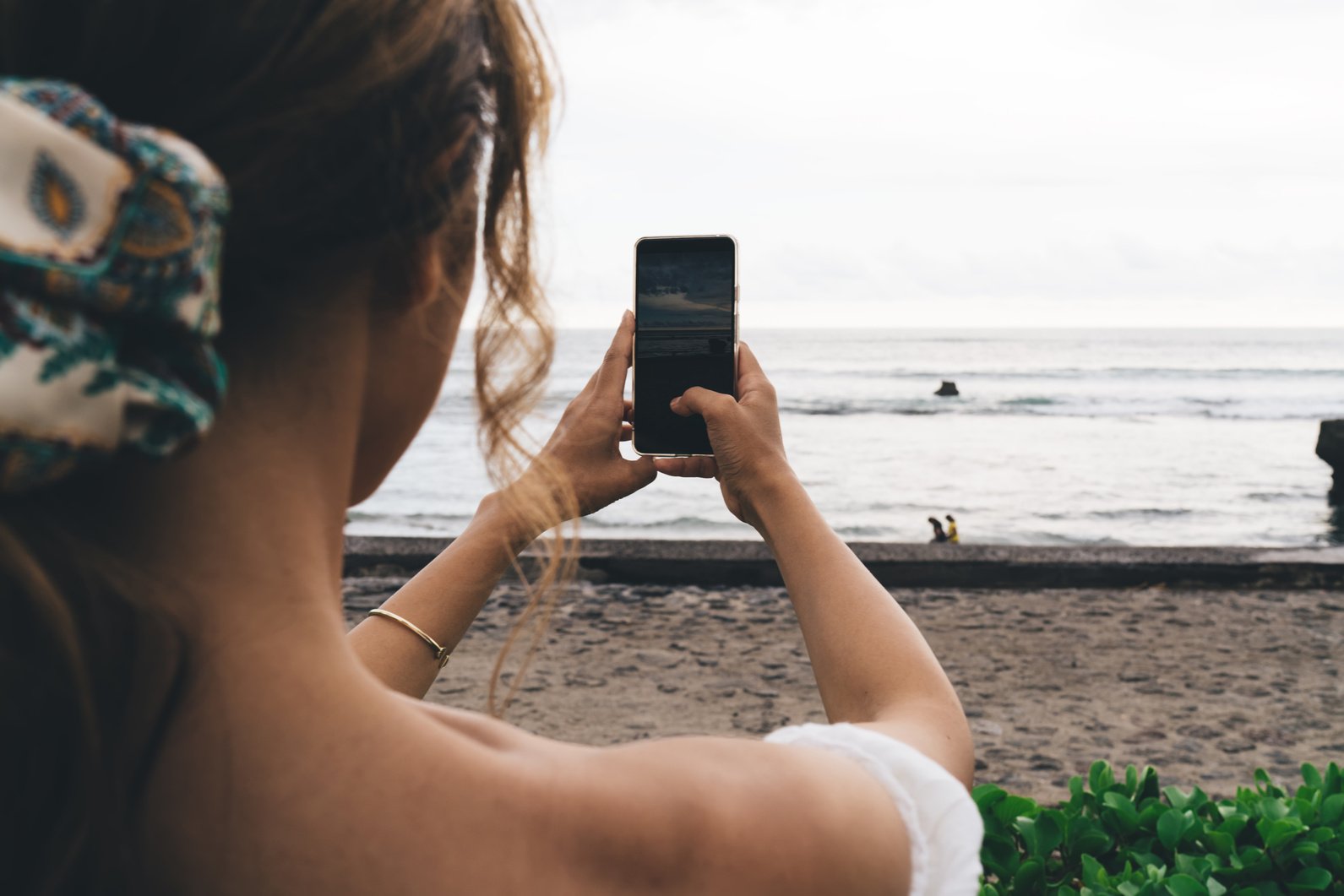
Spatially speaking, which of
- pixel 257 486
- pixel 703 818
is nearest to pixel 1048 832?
pixel 703 818

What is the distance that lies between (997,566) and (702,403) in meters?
5.23

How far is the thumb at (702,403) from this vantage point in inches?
67.9

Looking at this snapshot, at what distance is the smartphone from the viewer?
1994 mm

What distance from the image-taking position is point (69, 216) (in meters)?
0.66

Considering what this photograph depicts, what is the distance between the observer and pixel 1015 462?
2241cm

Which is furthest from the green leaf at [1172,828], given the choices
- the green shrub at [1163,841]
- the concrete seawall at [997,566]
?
the concrete seawall at [997,566]

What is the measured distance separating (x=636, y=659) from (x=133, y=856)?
4590 mm

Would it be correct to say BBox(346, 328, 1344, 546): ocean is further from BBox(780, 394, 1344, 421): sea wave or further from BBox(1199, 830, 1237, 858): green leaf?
BBox(1199, 830, 1237, 858): green leaf

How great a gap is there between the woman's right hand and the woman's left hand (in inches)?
4.4

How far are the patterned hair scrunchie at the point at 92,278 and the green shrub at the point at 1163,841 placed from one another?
2.12 metres

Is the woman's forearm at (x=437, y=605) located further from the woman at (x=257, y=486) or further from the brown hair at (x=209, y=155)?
the brown hair at (x=209, y=155)

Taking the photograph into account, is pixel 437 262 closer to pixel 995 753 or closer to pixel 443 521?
pixel 995 753

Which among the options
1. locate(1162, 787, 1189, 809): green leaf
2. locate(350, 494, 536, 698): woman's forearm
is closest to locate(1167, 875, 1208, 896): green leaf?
locate(1162, 787, 1189, 809): green leaf

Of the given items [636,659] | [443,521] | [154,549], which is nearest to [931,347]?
[443,521]
